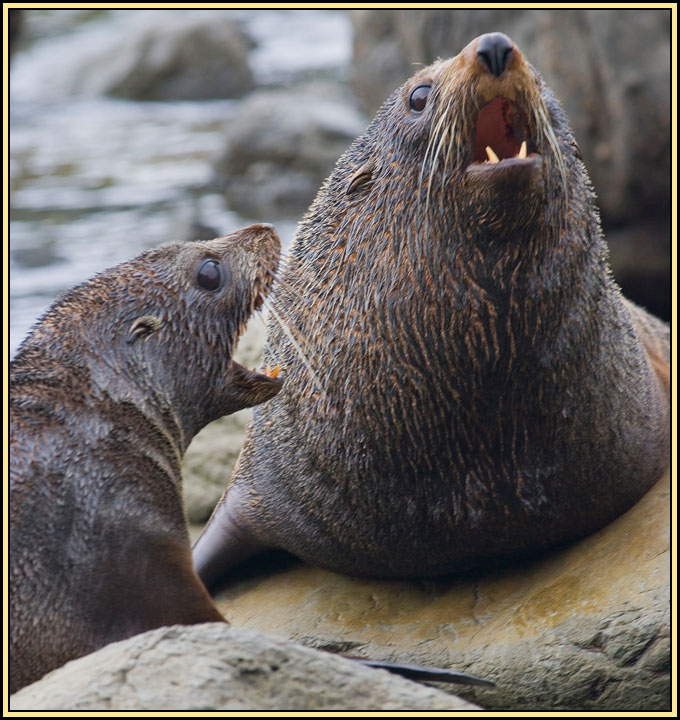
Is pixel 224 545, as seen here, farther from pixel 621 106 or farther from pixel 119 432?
pixel 621 106

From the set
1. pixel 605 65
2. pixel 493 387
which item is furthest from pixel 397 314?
pixel 605 65

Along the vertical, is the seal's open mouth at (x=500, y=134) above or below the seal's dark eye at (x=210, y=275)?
above

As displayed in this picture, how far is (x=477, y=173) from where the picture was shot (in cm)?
491

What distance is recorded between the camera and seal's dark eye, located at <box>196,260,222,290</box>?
A: 5.66 m

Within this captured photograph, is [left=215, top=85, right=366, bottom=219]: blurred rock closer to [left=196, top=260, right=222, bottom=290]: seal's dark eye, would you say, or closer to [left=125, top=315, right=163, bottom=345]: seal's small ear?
[left=196, top=260, right=222, bottom=290]: seal's dark eye

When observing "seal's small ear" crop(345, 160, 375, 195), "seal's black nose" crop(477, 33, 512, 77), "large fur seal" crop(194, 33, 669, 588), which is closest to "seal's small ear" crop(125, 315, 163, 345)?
"large fur seal" crop(194, 33, 669, 588)

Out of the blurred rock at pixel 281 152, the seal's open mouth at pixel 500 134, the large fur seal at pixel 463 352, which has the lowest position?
the large fur seal at pixel 463 352

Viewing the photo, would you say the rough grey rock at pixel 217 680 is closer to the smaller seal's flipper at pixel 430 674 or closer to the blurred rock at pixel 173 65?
the smaller seal's flipper at pixel 430 674

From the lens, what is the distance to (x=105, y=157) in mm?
17625

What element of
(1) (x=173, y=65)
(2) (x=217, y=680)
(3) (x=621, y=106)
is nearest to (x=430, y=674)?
(2) (x=217, y=680)

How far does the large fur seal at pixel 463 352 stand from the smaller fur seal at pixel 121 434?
0.47 m

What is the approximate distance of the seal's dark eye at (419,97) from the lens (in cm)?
534

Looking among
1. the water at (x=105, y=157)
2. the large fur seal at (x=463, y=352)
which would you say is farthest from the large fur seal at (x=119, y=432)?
the water at (x=105, y=157)

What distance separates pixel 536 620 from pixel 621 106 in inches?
265
